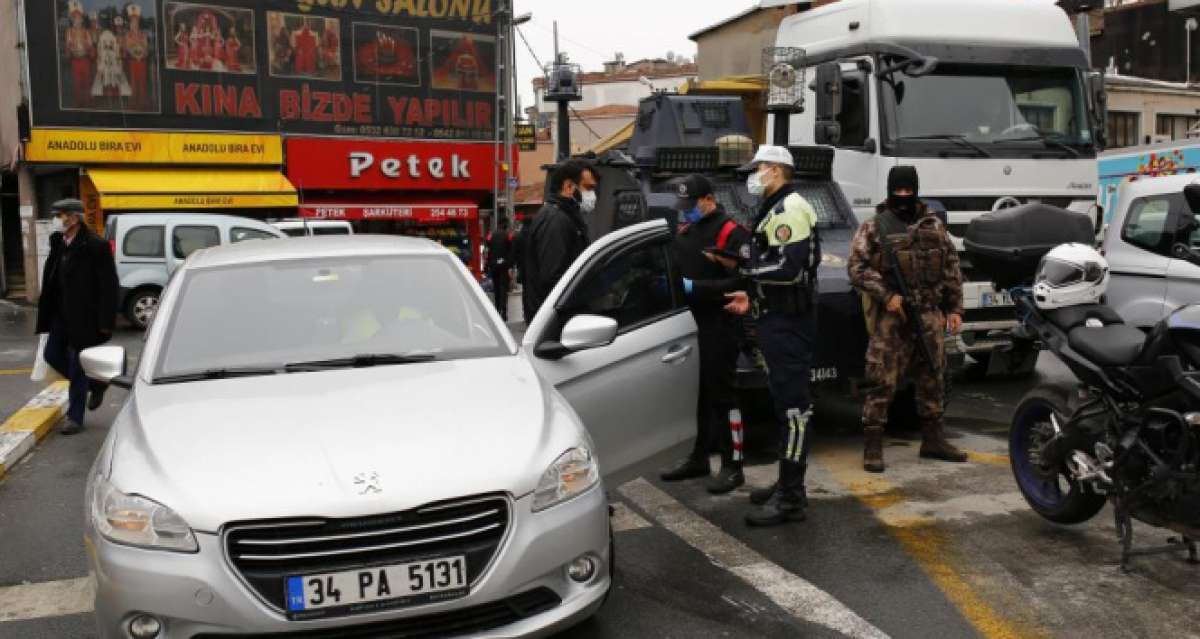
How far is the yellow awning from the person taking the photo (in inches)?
964

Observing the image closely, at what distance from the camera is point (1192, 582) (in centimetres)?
457

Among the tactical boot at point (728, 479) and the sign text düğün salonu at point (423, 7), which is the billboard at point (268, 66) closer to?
the sign text düğün salonu at point (423, 7)

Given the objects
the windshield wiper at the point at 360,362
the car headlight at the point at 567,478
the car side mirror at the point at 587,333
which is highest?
the car side mirror at the point at 587,333

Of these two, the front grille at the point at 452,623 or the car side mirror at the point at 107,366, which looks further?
the car side mirror at the point at 107,366

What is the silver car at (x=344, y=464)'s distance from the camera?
10.8 ft

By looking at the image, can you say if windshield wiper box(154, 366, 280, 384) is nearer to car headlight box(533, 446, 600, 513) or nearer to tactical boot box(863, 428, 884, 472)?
car headlight box(533, 446, 600, 513)

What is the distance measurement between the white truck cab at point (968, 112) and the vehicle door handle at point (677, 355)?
4518mm

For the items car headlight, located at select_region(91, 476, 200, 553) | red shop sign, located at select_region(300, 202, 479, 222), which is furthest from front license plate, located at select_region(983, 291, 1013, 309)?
red shop sign, located at select_region(300, 202, 479, 222)

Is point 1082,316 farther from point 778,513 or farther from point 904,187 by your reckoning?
point 904,187

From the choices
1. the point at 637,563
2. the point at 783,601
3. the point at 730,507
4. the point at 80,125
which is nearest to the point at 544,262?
the point at 730,507

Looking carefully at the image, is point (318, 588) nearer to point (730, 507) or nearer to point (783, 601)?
point (783, 601)

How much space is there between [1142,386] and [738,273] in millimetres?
2142

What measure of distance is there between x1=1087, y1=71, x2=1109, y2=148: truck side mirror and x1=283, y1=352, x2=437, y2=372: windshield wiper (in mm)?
8059

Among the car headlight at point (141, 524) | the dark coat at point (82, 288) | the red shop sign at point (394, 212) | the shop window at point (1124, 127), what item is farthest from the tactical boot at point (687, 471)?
the shop window at point (1124, 127)
